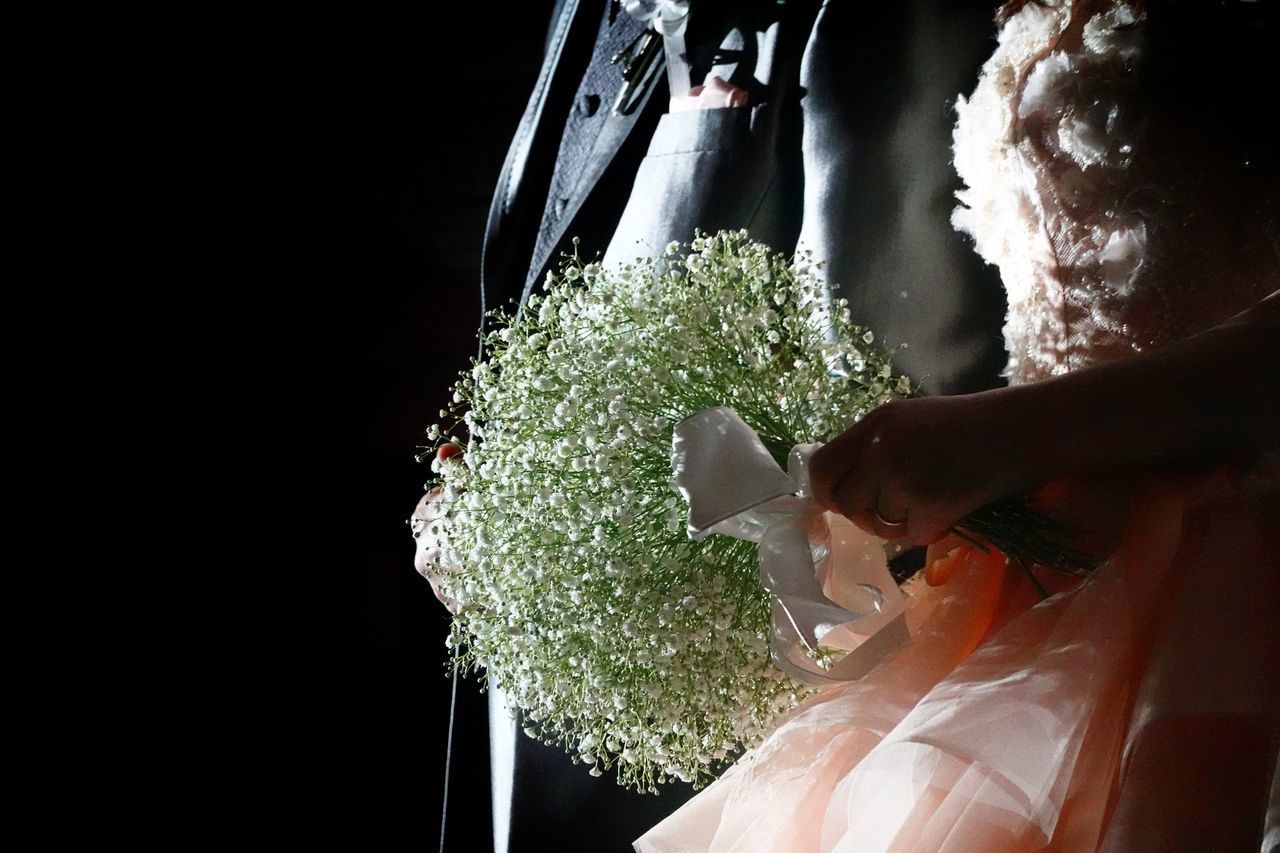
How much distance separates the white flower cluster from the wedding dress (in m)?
0.07

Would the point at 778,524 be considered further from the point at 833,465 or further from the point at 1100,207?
the point at 1100,207

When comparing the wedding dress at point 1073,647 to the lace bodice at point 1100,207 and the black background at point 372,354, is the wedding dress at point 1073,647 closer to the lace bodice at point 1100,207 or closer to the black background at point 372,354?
the lace bodice at point 1100,207

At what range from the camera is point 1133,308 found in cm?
67

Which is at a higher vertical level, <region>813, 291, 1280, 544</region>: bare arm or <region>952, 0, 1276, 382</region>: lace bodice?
<region>952, 0, 1276, 382</region>: lace bodice

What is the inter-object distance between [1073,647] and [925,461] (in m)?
0.13

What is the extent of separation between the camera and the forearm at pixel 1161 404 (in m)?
0.56

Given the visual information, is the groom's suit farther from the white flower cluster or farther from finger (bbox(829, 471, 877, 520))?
finger (bbox(829, 471, 877, 520))

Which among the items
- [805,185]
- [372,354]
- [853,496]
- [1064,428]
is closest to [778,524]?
[853,496]

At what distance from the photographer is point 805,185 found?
1016 millimetres

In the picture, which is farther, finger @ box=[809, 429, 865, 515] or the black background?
the black background

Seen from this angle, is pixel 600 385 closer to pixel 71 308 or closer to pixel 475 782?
pixel 475 782

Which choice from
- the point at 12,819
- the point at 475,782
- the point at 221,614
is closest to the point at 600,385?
the point at 475,782

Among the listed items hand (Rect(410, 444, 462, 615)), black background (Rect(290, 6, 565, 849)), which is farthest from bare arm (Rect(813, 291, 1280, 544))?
black background (Rect(290, 6, 565, 849))

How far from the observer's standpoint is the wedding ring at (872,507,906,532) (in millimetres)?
578
